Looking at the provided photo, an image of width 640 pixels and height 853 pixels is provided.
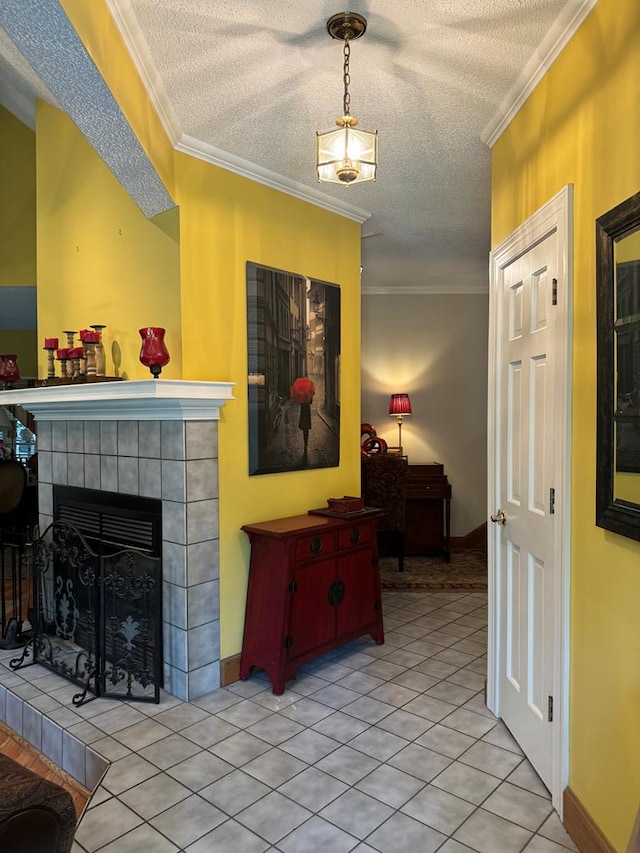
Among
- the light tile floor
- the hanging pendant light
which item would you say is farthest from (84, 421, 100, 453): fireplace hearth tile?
the hanging pendant light

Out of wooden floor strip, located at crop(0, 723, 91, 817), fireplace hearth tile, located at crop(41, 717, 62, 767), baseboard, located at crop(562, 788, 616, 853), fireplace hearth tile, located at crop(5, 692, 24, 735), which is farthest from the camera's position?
fireplace hearth tile, located at crop(5, 692, 24, 735)

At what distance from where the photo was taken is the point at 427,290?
239 inches

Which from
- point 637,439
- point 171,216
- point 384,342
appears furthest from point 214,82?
point 384,342

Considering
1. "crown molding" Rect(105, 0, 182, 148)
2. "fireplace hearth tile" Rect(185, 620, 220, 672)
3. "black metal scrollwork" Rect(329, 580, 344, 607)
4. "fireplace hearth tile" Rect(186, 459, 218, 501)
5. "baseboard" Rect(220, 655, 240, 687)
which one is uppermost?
"crown molding" Rect(105, 0, 182, 148)

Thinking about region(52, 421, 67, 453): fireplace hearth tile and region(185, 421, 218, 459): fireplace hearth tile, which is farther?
region(52, 421, 67, 453): fireplace hearth tile

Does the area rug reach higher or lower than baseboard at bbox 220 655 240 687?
lower

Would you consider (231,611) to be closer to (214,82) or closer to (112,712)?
(112,712)

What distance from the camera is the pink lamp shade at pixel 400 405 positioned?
585 cm

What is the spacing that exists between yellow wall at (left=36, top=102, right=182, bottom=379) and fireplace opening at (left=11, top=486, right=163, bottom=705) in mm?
785

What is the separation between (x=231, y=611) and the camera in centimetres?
304

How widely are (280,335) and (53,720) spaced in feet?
6.93

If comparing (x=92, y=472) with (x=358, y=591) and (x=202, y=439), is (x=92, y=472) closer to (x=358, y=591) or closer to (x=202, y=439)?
(x=202, y=439)

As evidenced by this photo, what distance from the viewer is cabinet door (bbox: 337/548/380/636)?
3.26 meters

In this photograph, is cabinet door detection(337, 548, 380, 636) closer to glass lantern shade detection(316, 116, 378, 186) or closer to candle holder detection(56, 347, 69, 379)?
candle holder detection(56, 347, 69, 379)
